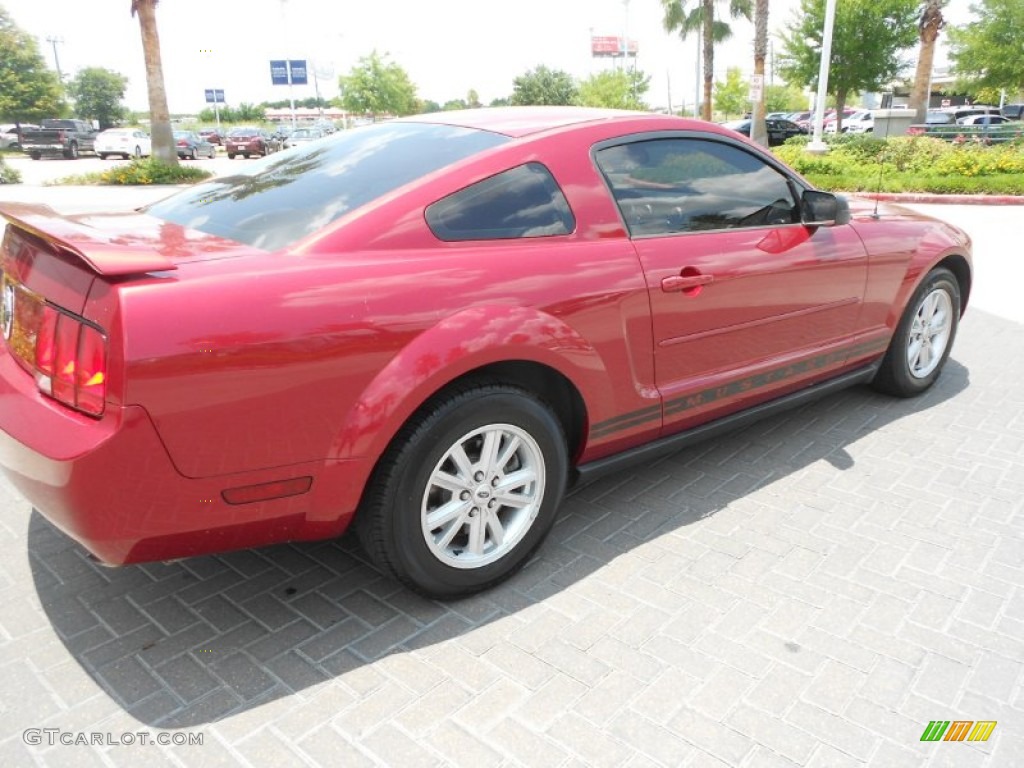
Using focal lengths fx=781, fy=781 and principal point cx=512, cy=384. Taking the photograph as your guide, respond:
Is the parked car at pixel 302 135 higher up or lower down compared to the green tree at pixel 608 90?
lower down

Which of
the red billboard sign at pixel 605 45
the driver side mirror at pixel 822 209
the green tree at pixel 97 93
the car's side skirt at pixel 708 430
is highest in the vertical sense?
the red billboard sign at pixel 605 45

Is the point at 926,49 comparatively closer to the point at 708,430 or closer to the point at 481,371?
the point at 708,430

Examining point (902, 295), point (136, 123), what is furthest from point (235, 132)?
point (902, 295)

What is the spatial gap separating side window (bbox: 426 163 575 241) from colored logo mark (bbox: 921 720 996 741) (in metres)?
1.91

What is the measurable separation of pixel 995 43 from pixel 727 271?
127ft

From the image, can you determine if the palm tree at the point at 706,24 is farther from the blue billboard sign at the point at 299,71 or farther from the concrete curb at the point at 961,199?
the blue billboard sign at the point at 299,71

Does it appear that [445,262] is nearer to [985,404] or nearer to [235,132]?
[985,404]

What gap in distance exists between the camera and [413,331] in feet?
7.77

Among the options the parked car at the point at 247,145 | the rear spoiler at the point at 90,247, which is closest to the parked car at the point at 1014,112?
the parked car at the point at 247,145

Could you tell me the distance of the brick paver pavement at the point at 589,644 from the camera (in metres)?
2.12

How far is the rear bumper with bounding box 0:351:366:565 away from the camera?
2.02 metres

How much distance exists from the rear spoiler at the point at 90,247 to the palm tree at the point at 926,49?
A: 2356 centimetres

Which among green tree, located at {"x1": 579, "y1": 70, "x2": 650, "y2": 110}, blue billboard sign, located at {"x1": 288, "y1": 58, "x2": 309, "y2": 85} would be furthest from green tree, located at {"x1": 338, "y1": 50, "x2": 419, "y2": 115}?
green tree, located at {"x1": 579, "y1": 70, "x2": 650, "y2": 110}

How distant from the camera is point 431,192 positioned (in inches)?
Result: 102
